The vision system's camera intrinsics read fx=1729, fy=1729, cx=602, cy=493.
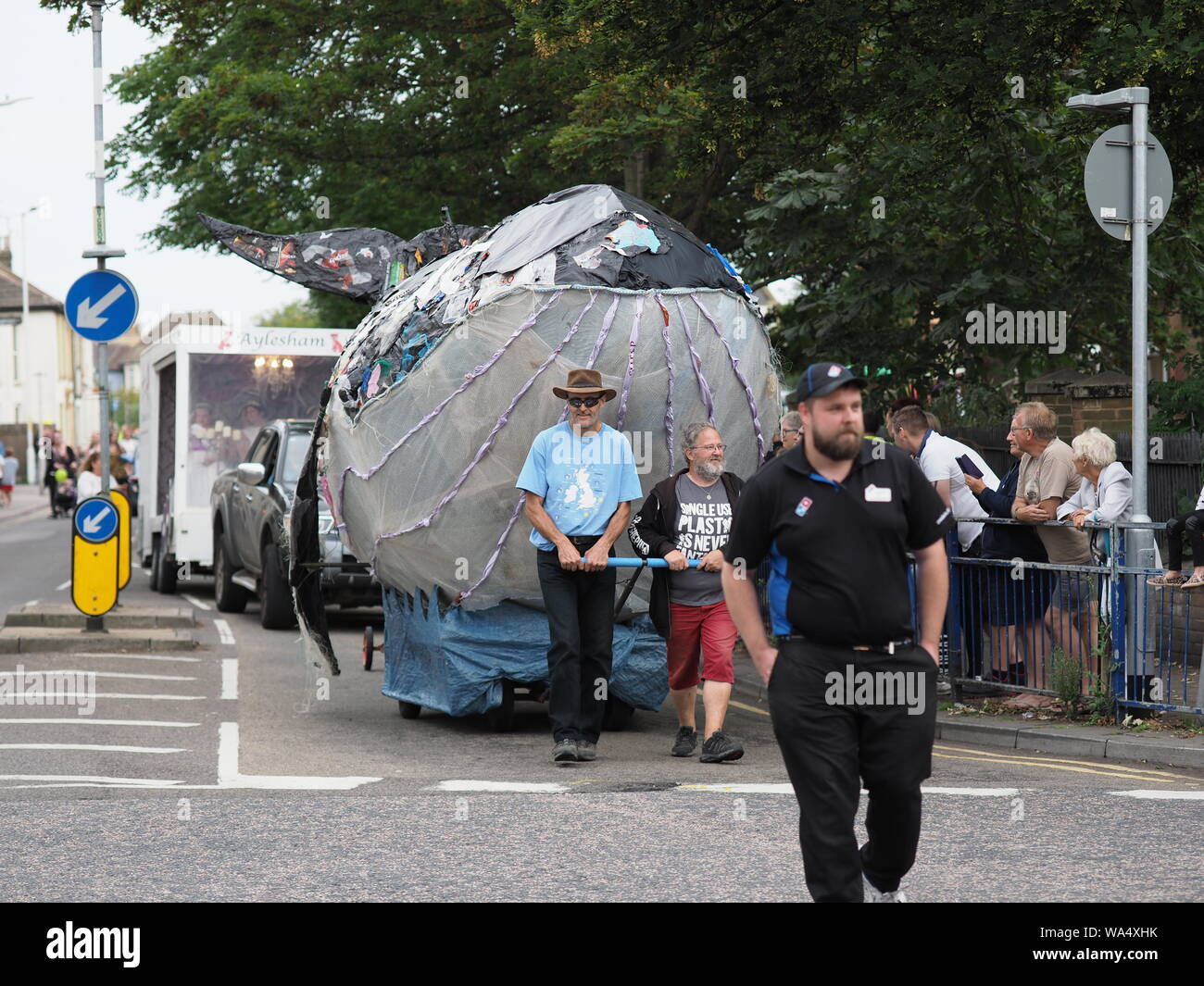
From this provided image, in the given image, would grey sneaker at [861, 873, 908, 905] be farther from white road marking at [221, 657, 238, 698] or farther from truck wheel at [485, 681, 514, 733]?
white road marking at [221, 657, 238, 698]

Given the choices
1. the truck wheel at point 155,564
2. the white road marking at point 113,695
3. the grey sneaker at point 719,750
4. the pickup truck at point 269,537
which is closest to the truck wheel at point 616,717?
the grey sneaker at point 719,750

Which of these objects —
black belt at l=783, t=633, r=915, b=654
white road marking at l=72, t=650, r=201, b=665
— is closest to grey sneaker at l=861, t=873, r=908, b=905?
black belt at l=783, t=633, r=915, b=654

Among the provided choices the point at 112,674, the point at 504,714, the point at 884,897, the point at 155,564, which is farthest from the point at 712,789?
the point at 155,564

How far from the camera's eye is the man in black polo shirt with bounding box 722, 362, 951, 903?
203 inches

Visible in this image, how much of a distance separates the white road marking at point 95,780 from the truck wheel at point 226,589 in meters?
9.63

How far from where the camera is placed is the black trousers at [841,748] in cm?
514

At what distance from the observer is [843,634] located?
17.0 feet

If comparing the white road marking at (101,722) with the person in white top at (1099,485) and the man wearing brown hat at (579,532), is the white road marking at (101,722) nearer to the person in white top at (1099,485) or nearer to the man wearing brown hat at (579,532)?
the man wearing brown hat at (579,532)

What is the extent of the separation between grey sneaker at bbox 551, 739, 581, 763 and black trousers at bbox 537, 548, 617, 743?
0.12ft

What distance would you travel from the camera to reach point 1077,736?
9.68 meters

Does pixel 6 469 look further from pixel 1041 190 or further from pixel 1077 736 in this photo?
pixel 1077 736

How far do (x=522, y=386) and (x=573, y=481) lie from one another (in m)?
0.76
